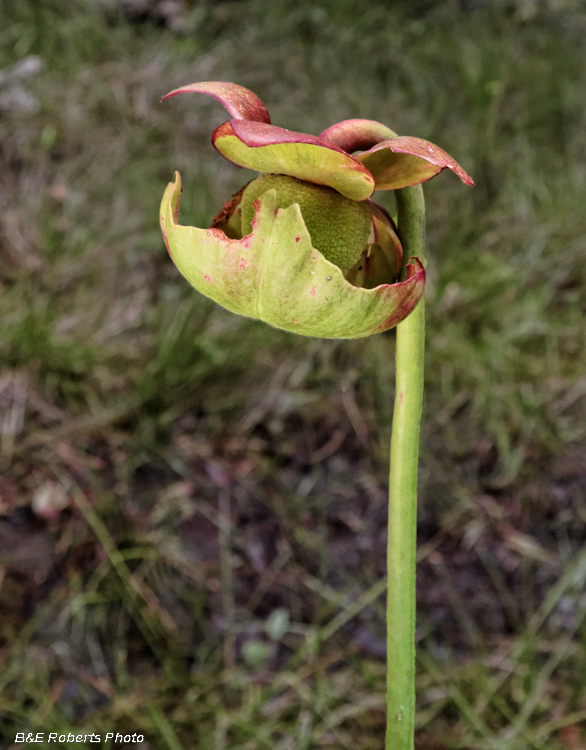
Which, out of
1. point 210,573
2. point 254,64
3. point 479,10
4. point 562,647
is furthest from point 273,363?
point 479,10

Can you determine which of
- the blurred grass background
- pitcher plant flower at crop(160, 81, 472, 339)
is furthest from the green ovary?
the blurred grass background

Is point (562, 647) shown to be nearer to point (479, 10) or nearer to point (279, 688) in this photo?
point (279, 688)

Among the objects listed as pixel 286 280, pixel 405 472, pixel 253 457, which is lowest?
pixel 253 457

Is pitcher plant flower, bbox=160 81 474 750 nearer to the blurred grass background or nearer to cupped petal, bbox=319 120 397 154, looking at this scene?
cupped petal, bbox=319 120 397 154

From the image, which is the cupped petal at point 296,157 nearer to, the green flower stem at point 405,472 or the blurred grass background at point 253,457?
the green flower stem at point 405,472

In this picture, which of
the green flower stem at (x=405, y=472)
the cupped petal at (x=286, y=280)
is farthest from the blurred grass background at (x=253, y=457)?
the cupped petal at (x=286, y=280)

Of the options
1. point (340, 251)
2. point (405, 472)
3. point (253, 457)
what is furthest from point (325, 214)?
point (253, 457)

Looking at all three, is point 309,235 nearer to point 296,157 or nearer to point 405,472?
point 296,157
